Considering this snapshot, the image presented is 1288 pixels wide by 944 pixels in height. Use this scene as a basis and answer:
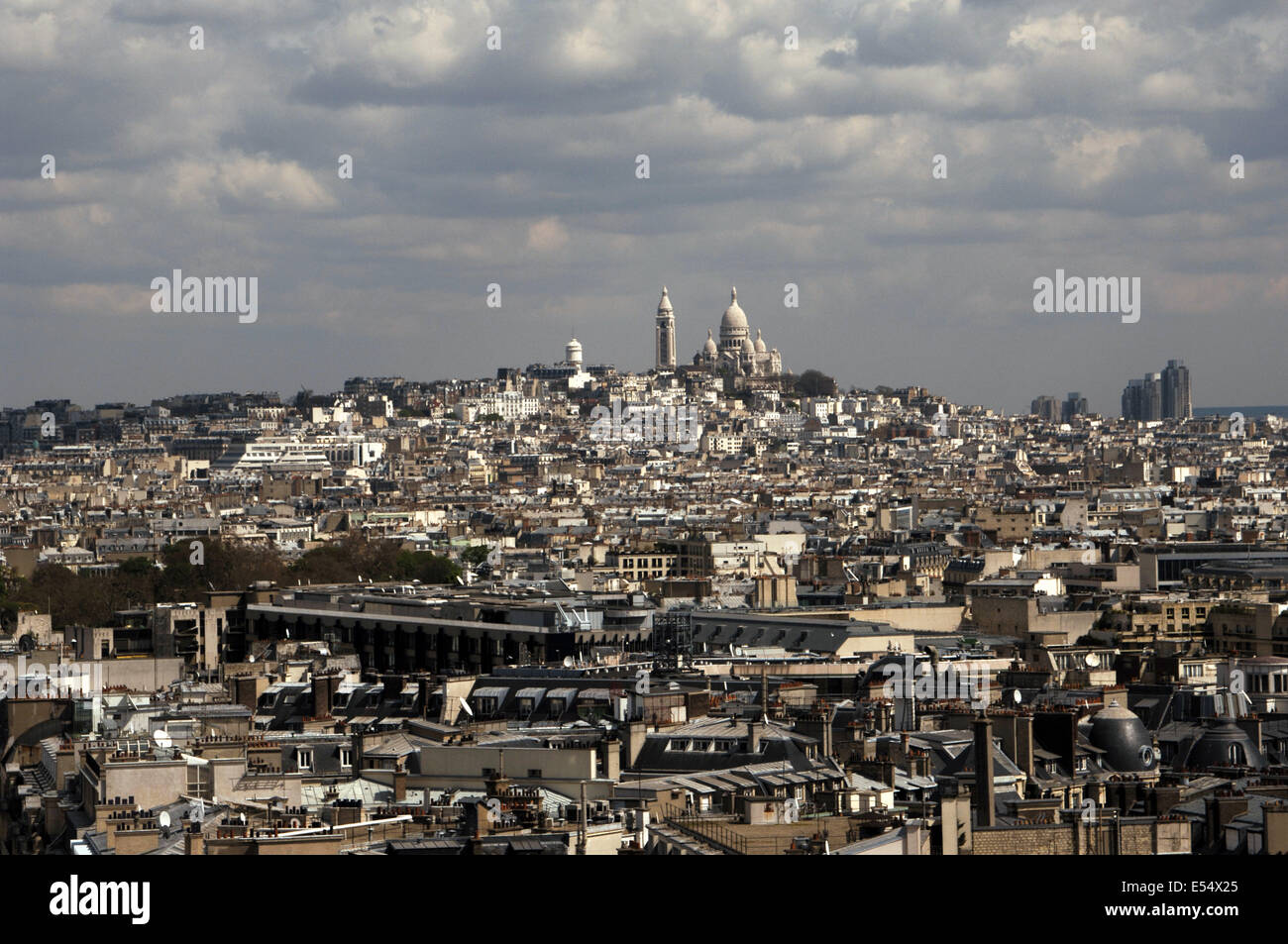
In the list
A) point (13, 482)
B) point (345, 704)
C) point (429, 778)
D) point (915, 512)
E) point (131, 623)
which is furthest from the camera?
point (13, 482)

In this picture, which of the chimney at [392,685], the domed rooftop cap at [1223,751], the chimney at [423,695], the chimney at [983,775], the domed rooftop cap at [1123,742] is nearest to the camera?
the chimney at [983,775]

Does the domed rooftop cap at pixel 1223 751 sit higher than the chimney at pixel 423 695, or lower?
lower

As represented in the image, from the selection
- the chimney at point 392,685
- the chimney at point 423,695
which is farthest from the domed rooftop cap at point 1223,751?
the chimney at point 392,685

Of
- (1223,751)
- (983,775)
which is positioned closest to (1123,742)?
(1223,751)

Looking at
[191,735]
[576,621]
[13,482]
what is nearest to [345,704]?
[191,735]

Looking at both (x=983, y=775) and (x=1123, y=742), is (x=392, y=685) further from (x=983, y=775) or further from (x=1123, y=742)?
(x=983, y=775)

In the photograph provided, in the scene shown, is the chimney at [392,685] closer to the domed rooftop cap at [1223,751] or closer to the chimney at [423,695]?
the chimney at [423,695]

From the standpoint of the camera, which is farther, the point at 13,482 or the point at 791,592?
the point at 13,482

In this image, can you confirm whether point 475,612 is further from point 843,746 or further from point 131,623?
point 843,746

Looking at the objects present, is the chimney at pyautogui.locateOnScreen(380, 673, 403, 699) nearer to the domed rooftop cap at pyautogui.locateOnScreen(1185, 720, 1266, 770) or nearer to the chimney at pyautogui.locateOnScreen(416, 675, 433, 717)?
the chimney at pyautogui.locateOnScreen(416, 675, 433, 717)
